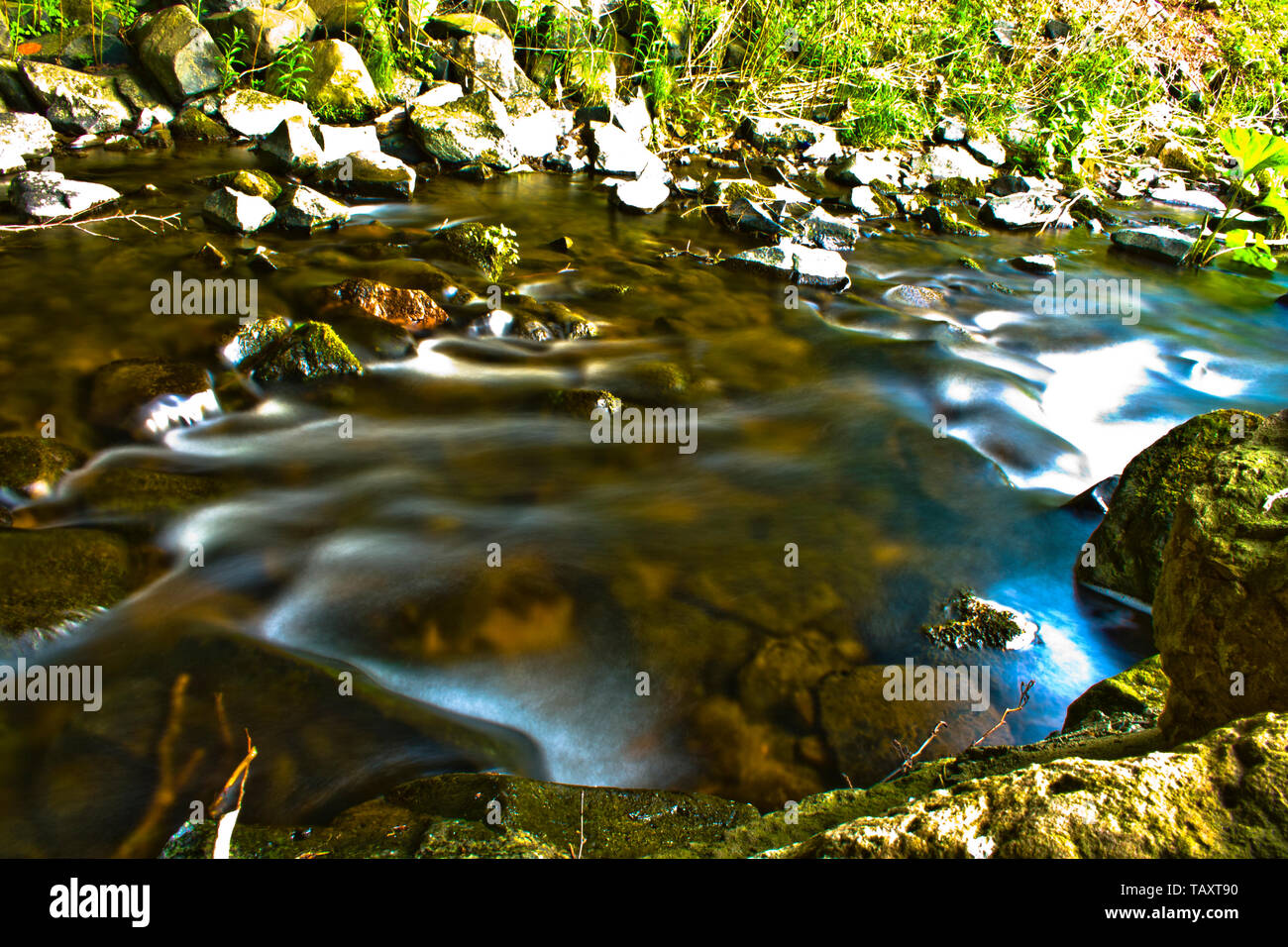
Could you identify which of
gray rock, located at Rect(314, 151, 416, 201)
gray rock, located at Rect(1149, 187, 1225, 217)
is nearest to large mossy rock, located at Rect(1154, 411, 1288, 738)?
gray rock, located at Rect(314, 151, 416, 201)

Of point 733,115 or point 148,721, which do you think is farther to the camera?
point 733,115

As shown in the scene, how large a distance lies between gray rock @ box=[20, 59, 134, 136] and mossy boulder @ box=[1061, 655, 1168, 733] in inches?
389

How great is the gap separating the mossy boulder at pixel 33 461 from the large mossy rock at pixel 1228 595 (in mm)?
4363

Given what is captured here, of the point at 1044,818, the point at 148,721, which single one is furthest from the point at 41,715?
the point at 1044,818

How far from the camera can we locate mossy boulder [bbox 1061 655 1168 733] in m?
2.34

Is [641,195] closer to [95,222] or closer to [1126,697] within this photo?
[95,222]

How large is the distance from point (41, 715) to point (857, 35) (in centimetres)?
1242

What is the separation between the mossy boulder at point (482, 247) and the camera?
652cm

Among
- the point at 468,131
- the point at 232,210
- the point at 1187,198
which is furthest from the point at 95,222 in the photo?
the point at 1187,198

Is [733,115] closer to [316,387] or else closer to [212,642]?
[316,387]

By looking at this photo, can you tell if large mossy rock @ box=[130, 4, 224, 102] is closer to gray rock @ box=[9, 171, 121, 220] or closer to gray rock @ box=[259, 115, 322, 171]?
gray rock @ box=[259, 115, 322, 171]

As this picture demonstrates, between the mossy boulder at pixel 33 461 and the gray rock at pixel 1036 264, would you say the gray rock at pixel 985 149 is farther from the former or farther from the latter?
the mossy boulder at pixel 33 461

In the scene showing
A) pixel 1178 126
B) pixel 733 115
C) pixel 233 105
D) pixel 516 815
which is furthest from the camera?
pixel 1178 126

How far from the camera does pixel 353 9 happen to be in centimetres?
935
